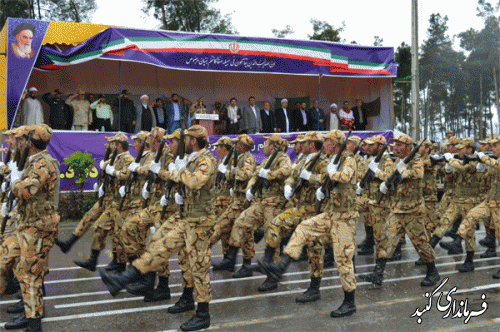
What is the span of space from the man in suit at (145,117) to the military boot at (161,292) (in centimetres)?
865

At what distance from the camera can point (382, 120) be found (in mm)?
17578

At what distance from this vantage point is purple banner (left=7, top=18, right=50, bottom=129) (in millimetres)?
12352

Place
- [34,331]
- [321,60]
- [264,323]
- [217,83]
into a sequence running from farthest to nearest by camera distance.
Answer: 1. [217,83]
2. [321,60]
3. [264,323]
4. [34,331]

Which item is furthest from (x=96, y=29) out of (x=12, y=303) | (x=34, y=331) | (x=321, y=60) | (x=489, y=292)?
(x=489, y=292)

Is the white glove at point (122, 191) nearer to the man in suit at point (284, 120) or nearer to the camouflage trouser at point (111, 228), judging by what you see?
the camouflage trouser at point (111, 228)

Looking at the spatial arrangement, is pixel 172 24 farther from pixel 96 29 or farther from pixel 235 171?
pixel 235 171

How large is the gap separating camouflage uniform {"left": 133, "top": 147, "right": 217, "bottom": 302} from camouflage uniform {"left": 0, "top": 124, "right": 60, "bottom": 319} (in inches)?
38.3

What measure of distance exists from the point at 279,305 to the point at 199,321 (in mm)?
1279

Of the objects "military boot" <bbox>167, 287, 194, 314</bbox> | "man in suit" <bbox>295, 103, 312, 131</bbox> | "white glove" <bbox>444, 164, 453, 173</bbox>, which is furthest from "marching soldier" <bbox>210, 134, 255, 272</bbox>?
"man in suit" <bbox>295, 103, 312, 131</bbox>

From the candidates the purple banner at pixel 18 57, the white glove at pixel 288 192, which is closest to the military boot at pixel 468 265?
the white glove at pixel 288 192

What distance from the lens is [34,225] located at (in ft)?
17.2

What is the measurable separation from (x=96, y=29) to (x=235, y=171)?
7.95 meters

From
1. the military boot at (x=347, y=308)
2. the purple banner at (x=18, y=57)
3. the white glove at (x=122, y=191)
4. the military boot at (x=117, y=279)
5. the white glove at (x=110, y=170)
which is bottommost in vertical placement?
the military boot at (x=347, y=308)

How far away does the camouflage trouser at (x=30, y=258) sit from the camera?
502 centimetres
